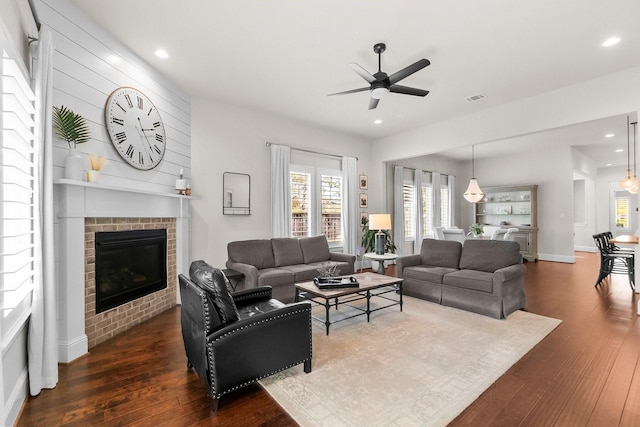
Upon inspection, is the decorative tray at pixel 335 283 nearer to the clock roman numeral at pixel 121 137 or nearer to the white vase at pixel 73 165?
the white vase at pixel 73 165

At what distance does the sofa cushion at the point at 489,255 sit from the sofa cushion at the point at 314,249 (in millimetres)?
2315

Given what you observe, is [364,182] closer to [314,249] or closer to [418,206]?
[418,206]

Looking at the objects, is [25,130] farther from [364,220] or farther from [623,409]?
[364,220]

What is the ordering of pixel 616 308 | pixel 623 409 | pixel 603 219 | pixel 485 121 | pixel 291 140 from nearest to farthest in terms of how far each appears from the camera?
pixel 623 409 < pixel 616 308 < pixel 485 121 < pixel 291 140 < pixel 603 219

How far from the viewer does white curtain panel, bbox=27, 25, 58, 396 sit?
2191 mm

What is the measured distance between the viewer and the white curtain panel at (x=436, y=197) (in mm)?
9133

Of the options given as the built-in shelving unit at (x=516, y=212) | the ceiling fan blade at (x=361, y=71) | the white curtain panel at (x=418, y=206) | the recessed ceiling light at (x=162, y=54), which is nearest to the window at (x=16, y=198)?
the recessed ceiling light at (x=162, y=54)

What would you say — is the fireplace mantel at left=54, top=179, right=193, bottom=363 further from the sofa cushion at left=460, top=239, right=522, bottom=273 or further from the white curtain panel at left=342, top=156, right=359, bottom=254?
the sofa cushion at left=460, top=239, right=522, bottom=273

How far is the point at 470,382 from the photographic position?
2285 millimetres

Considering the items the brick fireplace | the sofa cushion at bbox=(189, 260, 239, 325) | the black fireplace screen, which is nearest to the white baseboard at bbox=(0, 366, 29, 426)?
the brick fireplace

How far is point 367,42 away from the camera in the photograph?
342cm

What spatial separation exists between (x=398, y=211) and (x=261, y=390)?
6.30 m

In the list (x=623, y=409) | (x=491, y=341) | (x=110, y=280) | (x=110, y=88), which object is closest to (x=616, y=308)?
(x=491, y=341)

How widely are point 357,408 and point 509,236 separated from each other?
22.9 ft
